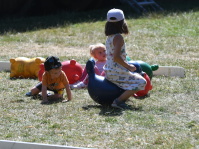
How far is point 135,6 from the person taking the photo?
1620 centimetres

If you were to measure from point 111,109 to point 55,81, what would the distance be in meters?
1.02

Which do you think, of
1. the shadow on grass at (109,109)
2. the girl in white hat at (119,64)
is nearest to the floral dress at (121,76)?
the girl in white hat at (119,64)

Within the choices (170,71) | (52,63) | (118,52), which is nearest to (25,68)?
(52,63)

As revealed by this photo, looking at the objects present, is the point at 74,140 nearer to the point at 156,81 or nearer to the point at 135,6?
the point at 156,81

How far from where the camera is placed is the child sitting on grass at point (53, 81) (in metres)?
6.59

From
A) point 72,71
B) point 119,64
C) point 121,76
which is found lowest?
point 72,71

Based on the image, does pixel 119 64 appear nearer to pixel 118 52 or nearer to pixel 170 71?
pixel 118 52

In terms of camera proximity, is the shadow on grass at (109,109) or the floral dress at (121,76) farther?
the floral dress at (121,76)

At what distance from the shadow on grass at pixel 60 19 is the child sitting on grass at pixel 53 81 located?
257 inches

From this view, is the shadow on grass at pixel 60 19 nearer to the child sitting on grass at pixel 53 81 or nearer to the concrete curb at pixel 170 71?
the concrete curb at pixel 170 71

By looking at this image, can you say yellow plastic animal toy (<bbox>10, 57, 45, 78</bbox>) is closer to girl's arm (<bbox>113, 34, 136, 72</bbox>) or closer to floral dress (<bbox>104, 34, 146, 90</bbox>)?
floral dress (<bbox>104, 34, 146, 90</bbox>)

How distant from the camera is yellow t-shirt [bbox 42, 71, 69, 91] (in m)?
6.74

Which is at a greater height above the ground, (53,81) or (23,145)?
(23,145)

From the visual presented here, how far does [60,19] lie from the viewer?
1473 centimetres
